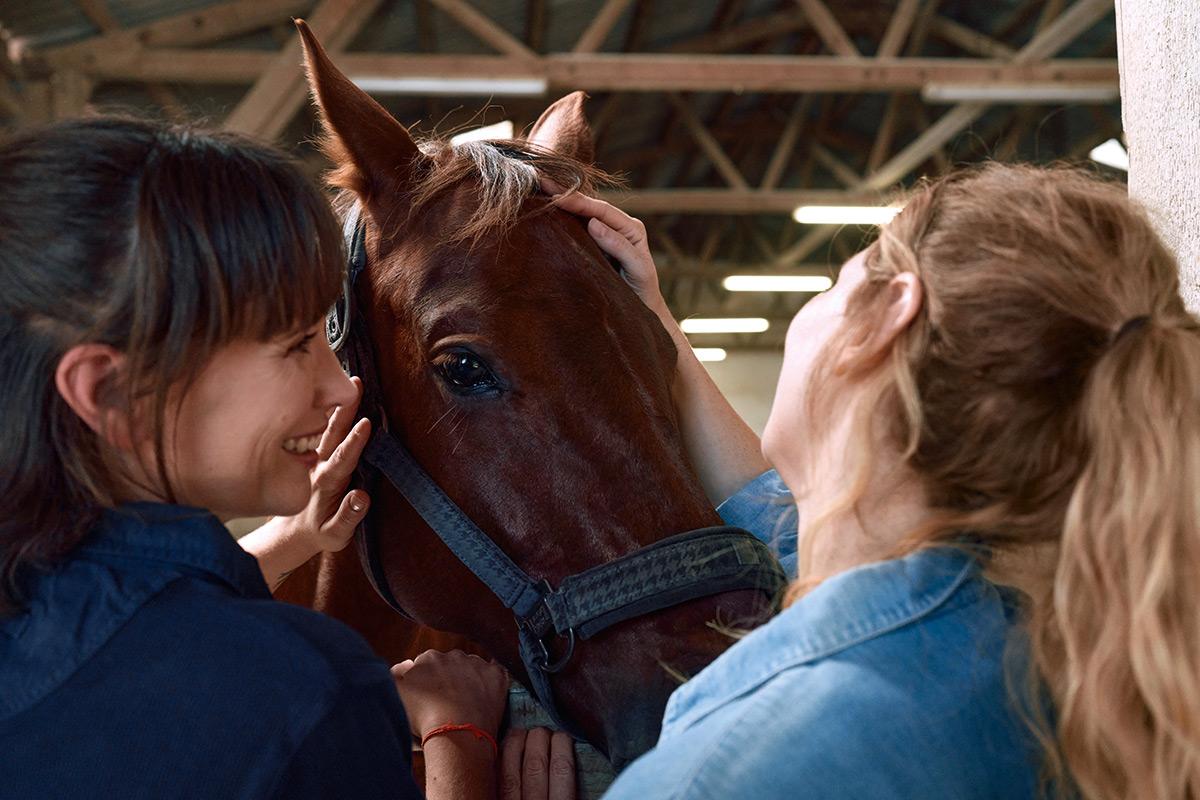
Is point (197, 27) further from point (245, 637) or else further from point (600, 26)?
point (245, 637)

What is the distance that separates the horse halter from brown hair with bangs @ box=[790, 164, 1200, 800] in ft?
1.46

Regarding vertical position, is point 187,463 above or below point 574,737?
above

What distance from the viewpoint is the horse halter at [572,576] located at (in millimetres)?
1380

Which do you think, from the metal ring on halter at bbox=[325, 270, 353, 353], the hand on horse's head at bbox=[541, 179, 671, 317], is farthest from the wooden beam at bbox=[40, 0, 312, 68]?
the hand on horse's head at bbox=[541, 179, 671, 317]

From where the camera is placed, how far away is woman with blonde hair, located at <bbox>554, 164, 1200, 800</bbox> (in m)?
0.75

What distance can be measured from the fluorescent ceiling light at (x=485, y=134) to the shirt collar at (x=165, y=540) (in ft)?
3.33

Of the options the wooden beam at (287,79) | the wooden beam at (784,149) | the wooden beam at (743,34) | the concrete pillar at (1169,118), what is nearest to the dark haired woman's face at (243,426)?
the concrete pillar at (1169,118)

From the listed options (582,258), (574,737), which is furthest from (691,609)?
(582,258)

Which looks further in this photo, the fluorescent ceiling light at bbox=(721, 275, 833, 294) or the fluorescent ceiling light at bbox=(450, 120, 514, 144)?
the fluorescent ceiling light at bbox=(721, 275, 833, 294)

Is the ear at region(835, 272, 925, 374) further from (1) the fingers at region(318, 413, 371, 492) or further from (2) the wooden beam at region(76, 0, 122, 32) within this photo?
(2) the wooden beam at region(76, 0, 122, 32)

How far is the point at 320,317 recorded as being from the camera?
1098 millimetres

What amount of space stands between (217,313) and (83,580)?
0.84ft

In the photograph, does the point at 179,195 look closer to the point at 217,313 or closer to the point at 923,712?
the point at 217,313

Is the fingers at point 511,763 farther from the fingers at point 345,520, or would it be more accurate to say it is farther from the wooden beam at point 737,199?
the wooden beam at point 737,199
